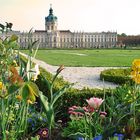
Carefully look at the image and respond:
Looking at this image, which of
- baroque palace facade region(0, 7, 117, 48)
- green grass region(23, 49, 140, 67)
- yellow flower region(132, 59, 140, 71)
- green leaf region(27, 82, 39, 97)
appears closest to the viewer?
green leaf region(27, 82, 39, 97)

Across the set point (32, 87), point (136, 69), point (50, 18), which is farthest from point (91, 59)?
point (50, 18)

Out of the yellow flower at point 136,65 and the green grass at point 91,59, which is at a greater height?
the yellow flower at point 136,65

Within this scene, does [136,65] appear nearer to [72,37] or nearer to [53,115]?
[53,115]

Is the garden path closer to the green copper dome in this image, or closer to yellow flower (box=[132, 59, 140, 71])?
yellow flower (box=[132, 59, 140, 71])

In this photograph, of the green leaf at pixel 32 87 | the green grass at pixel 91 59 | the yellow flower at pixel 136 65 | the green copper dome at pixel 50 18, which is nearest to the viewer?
the green leaf at pixel 32 87

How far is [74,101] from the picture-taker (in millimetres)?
6027

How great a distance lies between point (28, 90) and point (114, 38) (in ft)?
395

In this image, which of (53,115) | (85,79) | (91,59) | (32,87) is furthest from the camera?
(91,59)

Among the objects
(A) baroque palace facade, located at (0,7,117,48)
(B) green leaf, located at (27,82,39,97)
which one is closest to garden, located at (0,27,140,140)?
(B) green leaf, located at (27,82,39,97)

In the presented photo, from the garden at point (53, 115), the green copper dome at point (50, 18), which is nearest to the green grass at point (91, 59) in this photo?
the garden at point (53, 115)

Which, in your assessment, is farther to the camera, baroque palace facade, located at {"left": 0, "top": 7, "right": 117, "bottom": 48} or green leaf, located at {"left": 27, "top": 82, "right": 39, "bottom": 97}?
baroque palace facade, located at {"left": 0, "top": 7, "right": 117, "bottom": 48}

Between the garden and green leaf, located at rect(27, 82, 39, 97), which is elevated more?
green leaf, located at rect(27, 82, 39, 97)

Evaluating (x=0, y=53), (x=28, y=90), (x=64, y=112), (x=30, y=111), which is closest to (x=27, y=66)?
(x=0, y=53)

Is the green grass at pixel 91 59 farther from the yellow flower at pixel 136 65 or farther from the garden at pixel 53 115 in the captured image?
the yellow flower at pixel 136 65
